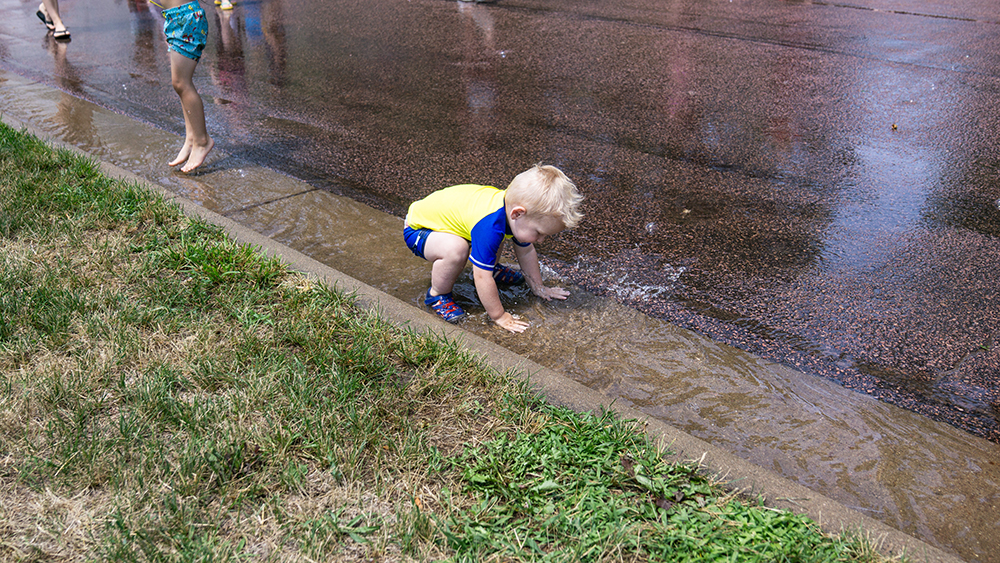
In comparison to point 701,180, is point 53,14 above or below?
above

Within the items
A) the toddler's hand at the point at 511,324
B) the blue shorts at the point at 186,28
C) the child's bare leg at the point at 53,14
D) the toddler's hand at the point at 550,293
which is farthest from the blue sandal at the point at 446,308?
the child's bare leg at the point at 53,14

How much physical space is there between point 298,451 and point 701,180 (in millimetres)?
3293

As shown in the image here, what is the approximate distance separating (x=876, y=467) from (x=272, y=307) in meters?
2.49

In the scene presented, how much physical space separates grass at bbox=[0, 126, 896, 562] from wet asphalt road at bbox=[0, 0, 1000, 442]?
1137 millimetres

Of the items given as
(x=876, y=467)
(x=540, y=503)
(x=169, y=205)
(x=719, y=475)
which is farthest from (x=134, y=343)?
(x=876, y=467)

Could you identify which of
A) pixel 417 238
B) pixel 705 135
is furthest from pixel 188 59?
pixel 705 135

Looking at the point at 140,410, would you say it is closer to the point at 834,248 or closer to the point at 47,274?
the point at 47,274

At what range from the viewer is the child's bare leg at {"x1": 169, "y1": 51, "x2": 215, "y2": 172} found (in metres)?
4.85

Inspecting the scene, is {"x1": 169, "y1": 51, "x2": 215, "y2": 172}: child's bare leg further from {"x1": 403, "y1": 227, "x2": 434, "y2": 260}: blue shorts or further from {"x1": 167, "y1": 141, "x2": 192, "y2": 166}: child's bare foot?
{"x1": 403, "y1": 227, "x2": 434, "y2": 260}: blue shorts

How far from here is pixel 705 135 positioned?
535 centimetres

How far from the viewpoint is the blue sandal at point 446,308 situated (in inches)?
132

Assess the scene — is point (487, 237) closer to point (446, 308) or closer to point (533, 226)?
point (533, 226)

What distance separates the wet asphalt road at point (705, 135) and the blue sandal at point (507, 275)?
0.26 metres

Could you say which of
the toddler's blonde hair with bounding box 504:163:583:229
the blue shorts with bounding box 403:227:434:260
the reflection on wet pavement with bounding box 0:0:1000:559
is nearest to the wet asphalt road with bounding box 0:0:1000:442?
the reflection on wet pavement with bounding box 0:0:1000:559
